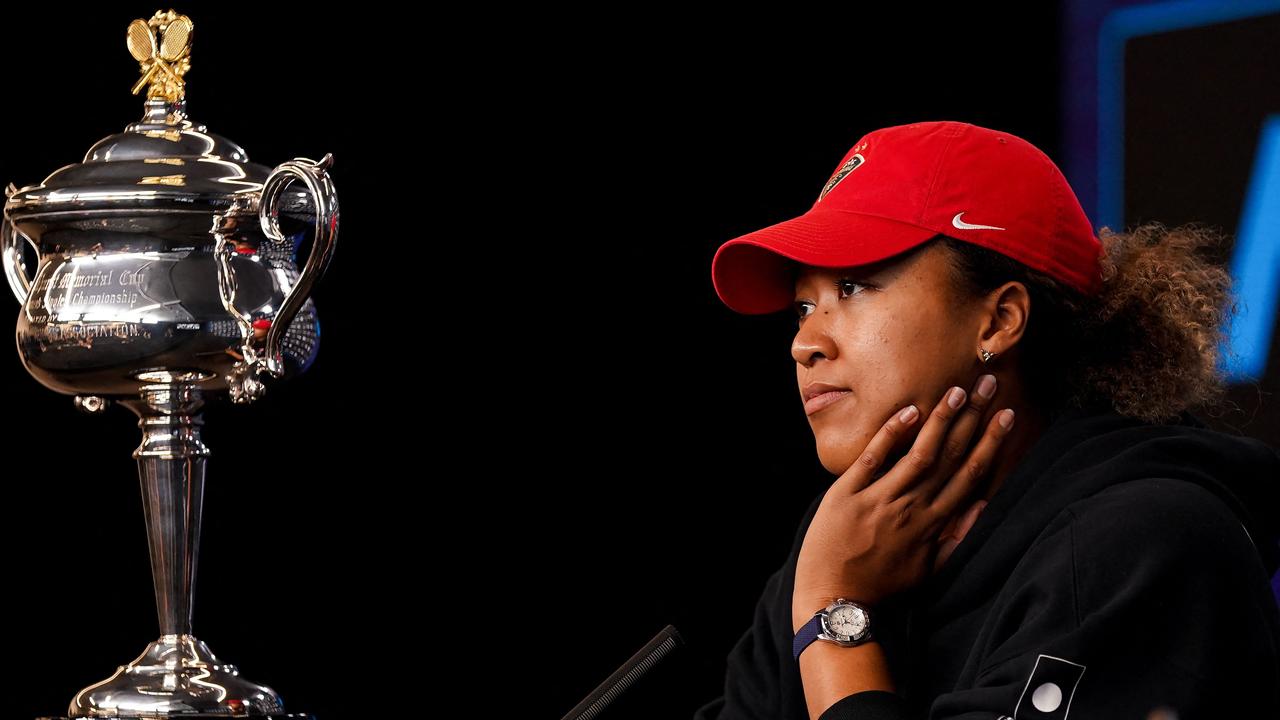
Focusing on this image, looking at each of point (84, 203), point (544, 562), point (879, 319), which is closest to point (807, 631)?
point (879, 319)

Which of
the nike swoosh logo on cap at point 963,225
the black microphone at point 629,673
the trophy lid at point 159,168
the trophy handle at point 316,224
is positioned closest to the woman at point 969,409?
the nike swoosh logo on cap at point 963,225

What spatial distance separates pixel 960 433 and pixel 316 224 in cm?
62

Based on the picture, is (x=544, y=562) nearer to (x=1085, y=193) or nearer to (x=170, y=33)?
(x=1085, y=193)

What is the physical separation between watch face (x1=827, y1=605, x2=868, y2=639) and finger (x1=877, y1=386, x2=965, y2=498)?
0.11m

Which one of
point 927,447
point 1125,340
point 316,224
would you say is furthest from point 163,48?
point 1125,340

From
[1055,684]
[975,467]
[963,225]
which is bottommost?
[1055,684]

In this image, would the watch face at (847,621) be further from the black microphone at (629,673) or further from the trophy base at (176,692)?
the trophy base at (176,692)

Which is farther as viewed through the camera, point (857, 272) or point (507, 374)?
point (507, 374)

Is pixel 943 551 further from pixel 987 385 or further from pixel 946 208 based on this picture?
pixel 946 208

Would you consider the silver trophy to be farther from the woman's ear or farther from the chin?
the woman's ear

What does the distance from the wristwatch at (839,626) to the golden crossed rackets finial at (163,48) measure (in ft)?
2.73

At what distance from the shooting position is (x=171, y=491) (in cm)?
153

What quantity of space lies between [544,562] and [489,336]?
378mm

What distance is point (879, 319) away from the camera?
1372 mm
